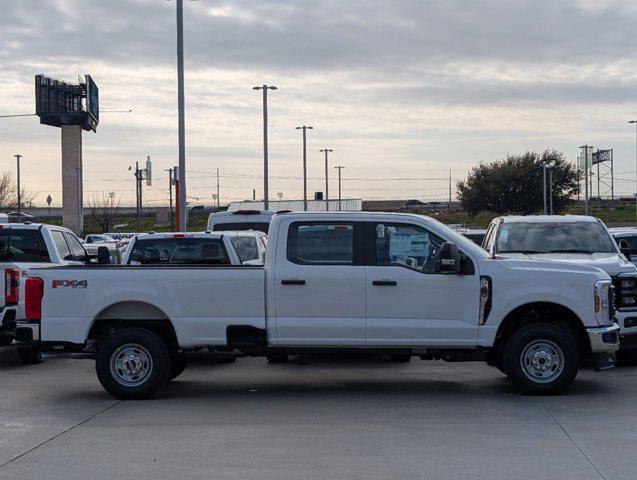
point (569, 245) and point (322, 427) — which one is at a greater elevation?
point (569, 245)

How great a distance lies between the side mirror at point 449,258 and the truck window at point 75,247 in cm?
703

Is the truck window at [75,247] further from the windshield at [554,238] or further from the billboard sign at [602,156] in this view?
the billboard sign at [602,156]

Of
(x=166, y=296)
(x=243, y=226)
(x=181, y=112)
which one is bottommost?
(x=166, y=296)

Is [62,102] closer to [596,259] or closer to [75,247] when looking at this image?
[75,247]

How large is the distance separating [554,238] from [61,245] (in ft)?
25.2

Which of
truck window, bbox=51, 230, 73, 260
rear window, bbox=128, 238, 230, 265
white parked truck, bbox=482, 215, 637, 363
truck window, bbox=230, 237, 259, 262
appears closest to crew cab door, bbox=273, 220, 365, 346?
white parked truck, bbox=482, 215, 637, 363

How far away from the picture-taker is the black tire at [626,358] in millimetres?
13160

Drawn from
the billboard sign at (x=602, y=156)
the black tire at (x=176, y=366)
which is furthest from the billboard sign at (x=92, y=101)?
the black tire at (x=176, y=366)

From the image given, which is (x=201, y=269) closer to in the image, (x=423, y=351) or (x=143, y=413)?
(x=143, y=413)

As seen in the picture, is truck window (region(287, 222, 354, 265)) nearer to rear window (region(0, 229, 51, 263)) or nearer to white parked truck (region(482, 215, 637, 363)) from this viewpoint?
white parked truck (region(482, 215, 637, 363))

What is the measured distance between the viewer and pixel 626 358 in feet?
43.6

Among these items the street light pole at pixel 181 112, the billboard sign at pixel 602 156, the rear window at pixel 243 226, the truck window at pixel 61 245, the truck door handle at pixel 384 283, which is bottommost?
the truck door handle at pixel 384 283

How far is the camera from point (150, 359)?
1075 cm

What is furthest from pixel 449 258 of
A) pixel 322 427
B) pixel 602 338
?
pixel 322 427
